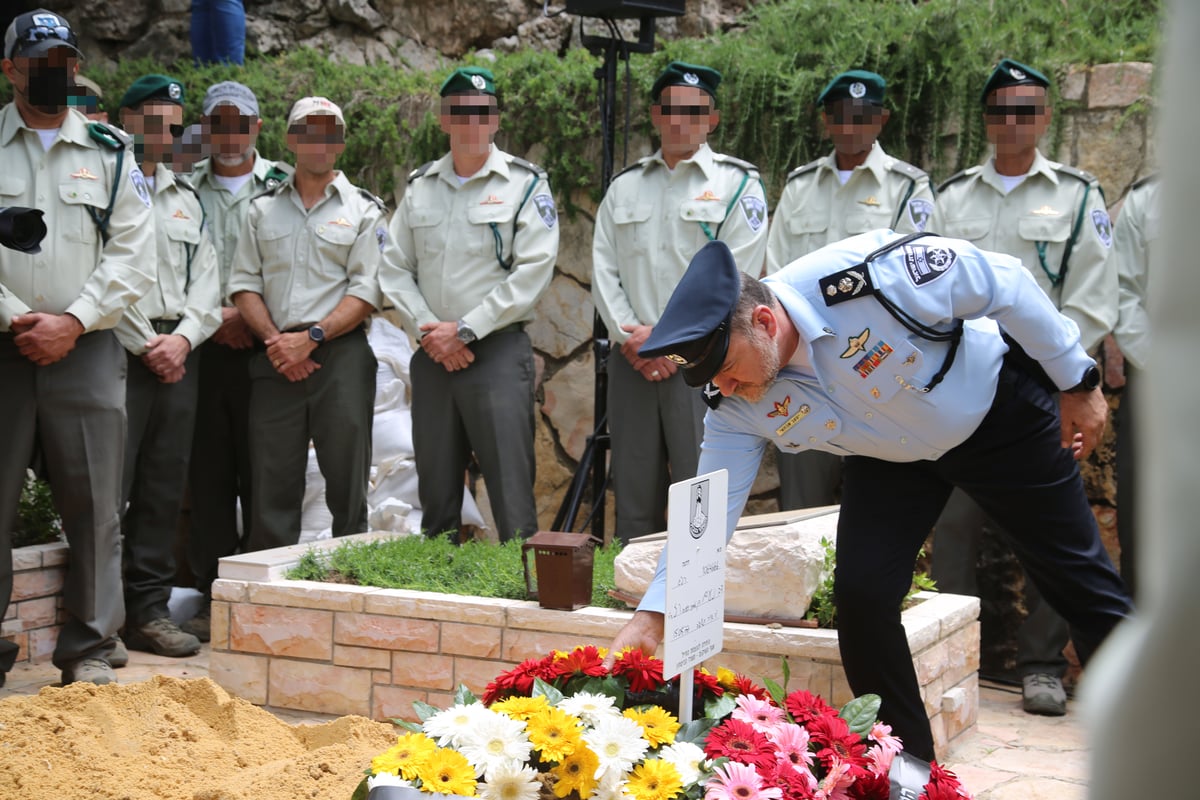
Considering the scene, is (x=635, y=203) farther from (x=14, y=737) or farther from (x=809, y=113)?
(x=14, y=737)

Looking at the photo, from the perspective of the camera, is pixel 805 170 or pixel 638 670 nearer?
pixel 638 670

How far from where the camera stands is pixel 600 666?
247cm

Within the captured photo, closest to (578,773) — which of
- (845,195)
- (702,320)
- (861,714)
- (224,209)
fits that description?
(861,714)

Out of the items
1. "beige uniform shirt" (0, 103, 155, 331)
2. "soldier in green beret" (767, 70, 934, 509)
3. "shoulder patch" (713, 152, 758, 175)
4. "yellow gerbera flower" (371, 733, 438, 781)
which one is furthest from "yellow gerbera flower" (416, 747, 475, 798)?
"shoulder patch" (713, 152, 758, 175)

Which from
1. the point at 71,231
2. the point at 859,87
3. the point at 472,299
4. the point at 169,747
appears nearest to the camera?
the point at 169,747

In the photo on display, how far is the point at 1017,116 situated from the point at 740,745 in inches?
131

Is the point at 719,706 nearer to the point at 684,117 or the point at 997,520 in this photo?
the point at 997,520

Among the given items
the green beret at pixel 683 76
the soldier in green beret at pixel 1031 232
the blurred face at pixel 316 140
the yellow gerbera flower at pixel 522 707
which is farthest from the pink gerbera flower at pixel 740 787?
the blurred face at pixel 316 140

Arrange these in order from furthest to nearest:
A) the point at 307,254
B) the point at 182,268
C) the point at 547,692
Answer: the point at 307,254 < the point at 182,268 < the point at 547,692

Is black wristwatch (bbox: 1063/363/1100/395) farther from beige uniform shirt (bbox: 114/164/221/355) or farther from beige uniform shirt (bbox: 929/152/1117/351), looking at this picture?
beige uniform shirt (bbox: 114/164/221/355)

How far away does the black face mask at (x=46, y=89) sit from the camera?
4.29 metres

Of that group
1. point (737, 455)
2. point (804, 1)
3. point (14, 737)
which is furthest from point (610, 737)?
point (804, 1)

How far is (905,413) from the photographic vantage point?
2748mm

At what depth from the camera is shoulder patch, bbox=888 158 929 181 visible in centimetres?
504
